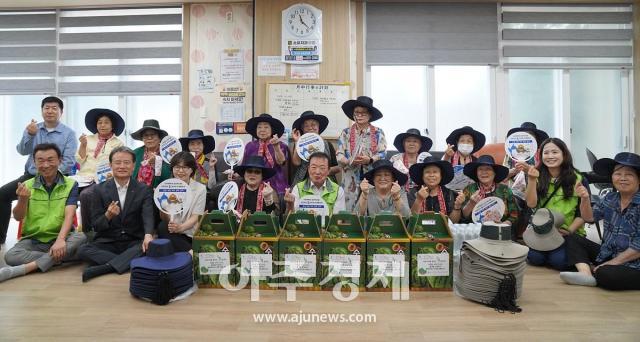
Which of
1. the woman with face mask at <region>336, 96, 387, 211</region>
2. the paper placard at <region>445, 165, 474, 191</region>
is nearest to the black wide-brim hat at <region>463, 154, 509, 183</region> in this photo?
the paper placard at <region>445, 165, 474, 191</region>

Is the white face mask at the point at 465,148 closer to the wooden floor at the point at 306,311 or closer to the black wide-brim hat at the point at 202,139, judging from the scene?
the wooden floor at the point at 306,311

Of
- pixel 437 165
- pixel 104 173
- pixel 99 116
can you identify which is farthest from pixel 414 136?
pixel 99 116

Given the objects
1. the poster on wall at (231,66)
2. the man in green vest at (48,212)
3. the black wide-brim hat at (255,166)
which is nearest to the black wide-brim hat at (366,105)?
the black wide-brim hat at (255,166)

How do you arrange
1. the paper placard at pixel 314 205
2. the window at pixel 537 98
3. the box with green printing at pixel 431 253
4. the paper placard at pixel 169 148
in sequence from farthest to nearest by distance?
the window at pixel 537 98 < the paper placard at pixel 169 148 < the paper placard at pixel 314 205 < the box with green printing at pixel 431 253

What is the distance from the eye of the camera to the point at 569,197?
2.81 meters

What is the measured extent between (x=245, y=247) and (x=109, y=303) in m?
0.76

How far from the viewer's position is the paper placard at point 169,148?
10.2 feet

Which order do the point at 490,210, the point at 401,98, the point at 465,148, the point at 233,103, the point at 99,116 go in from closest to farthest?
the point at 490,210 → the point at 465,148 → the point at 99,116 → the point at 233,103 → the point at 401,98

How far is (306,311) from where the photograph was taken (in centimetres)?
189

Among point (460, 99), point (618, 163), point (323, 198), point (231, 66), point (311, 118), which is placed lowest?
point (323, 198)

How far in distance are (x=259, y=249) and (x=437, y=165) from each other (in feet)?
4.94

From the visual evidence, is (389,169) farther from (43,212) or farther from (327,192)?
(43,212)

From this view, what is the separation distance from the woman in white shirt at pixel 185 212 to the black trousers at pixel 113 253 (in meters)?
0.24

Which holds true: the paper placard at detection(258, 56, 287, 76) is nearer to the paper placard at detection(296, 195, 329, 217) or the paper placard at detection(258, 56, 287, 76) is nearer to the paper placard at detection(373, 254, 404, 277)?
the paper placard at detection(296, 195, 329, 217)
